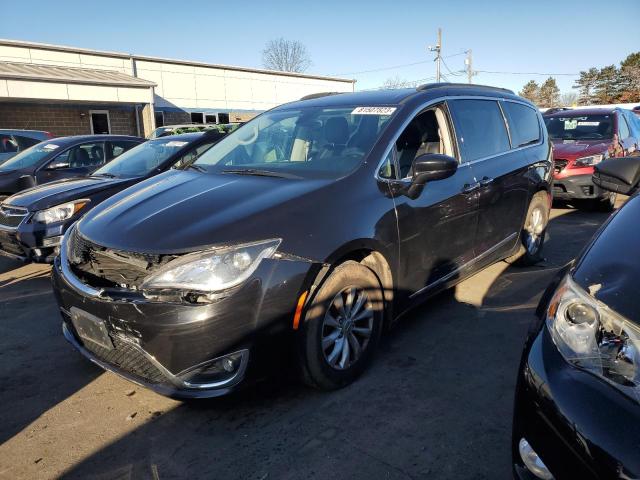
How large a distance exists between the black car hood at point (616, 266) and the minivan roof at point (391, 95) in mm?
1891

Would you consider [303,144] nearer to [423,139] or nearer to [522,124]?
[423,139]

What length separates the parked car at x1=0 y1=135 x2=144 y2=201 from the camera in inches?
253

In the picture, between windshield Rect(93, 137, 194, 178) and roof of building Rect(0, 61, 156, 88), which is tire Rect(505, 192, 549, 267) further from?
roof of building Rect(0, 61, 156, 88)

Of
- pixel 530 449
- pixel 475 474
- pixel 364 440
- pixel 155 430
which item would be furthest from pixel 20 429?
pixel 530 449

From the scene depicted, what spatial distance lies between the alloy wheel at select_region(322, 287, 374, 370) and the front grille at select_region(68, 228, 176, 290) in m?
0.96

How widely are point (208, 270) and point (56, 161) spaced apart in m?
5.54

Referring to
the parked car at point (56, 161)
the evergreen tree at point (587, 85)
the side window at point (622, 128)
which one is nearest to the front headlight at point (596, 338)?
the parked car at point (56, 161)

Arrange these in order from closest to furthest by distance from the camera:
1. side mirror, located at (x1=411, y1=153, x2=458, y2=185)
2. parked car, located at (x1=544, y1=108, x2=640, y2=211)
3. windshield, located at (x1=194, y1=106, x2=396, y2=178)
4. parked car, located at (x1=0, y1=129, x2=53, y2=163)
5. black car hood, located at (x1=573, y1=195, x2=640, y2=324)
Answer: black car hood, located at (x1=573, y1=195, x2=640, y2=324), side mirror, located at (x1=411, y1=153, x2=458, y2=185), windshield, located at (x1=194, y1=106, x2=396, y2=178), parked car, located at (x1=544, y1=108, x2=640, y2=211), parked car, located at (x1=0, y1=129, x2=53, y2=163)

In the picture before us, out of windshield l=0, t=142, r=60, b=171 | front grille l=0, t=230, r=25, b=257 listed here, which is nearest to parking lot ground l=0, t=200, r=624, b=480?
front grille l=0, t=230, r=25, b=257

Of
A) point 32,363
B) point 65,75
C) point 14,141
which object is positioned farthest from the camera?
point 65,75

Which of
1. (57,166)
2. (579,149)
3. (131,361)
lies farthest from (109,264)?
(579,149)

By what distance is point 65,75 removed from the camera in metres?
19.6

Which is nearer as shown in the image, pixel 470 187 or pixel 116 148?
pixel 470 187

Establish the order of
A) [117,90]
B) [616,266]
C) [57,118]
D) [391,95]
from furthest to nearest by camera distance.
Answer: [117,90], [57,118], [391,95], [616,266]
